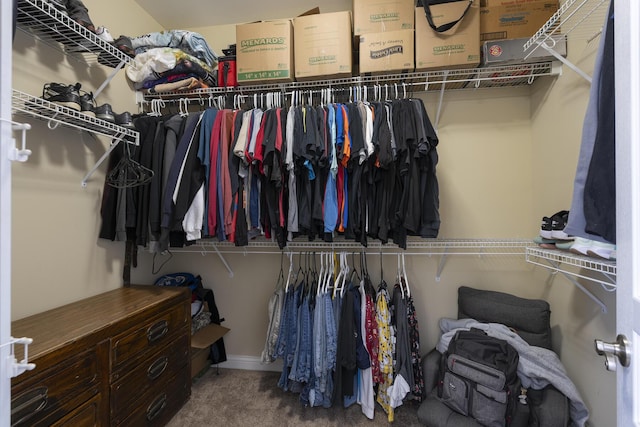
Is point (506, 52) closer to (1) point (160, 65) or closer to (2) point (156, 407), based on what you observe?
(1) point (160, 65)

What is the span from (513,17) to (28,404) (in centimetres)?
296

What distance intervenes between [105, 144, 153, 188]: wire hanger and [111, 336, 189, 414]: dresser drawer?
1011 mm

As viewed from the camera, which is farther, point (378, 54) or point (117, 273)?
point (117, 273)

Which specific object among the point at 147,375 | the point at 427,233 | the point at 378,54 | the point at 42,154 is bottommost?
the point at 147,375

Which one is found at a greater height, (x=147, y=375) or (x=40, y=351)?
(x=40, y=351)

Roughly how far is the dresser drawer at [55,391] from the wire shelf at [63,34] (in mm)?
1444

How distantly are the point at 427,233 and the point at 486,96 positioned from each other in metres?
1.20

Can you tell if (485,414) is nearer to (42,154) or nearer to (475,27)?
(475,27)

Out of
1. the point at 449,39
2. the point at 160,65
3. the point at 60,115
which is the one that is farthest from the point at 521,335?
the point at 160,65

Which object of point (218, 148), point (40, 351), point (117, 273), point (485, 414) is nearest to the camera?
point (40, 351)

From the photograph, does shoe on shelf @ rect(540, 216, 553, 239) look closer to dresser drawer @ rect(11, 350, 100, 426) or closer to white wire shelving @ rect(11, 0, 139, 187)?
dresser drawer @ rect(11, 350, 100, 426)

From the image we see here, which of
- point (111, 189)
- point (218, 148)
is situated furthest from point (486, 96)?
point (111, 189)

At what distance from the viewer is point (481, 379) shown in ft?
4.58

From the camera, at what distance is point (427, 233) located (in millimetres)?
1499
